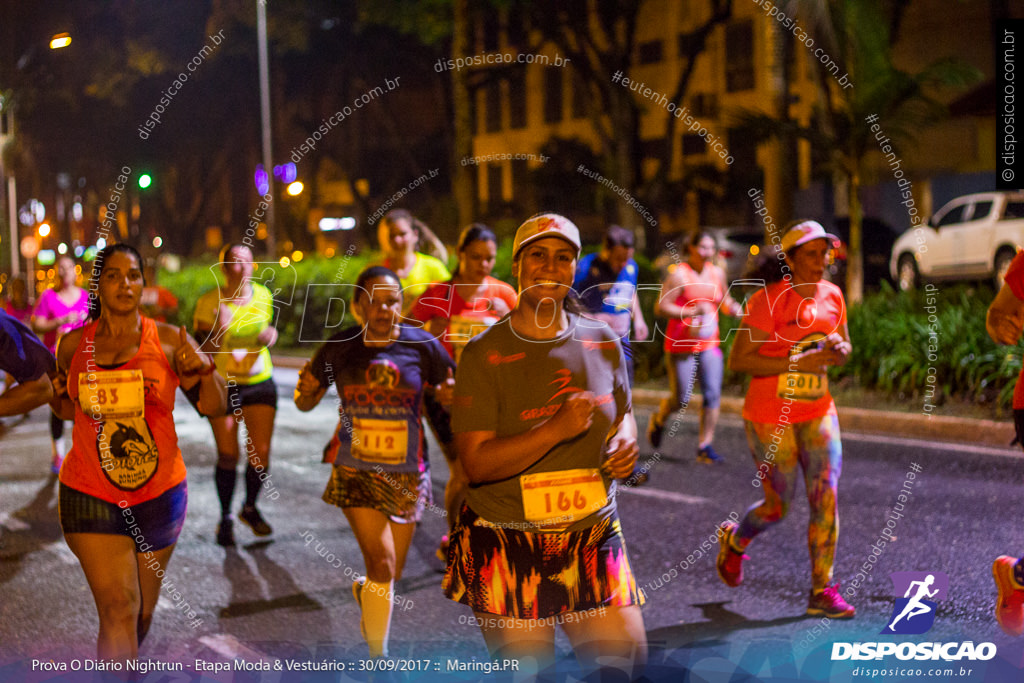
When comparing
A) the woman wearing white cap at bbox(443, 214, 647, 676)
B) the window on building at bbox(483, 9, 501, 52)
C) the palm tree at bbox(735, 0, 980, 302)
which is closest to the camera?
the woman wearing white cap at bbox(443, 214, 647, 676)

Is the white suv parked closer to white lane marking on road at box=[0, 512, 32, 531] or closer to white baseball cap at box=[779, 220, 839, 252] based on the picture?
white baseball cap at box=[779, 220, 839, 252]

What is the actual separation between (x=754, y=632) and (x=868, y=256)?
19.6 meters

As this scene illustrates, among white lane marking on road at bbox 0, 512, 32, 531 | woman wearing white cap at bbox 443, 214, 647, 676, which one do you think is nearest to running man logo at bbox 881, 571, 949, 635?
woman wearing white cap at bbox 443, 214, 647, 676

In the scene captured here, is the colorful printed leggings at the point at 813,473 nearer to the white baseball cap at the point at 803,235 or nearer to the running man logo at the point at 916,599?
the running man logo at the point at 916,599

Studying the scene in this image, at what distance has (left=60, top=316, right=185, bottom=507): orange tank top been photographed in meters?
3.64

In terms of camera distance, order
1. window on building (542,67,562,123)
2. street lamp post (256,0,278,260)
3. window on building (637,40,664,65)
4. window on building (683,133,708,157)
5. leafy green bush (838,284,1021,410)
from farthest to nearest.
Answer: window on building (542,67,562,123), window on building (637,40,664,65), window on building (683,133,708,157), street lamp post (256,0,278,260), leafy green bush (838,284,1021,410)

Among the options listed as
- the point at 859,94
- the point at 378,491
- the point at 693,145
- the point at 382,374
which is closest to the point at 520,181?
the point at 693,145

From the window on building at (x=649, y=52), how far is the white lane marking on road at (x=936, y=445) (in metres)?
28.7

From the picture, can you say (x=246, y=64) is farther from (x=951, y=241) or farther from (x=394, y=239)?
(x=394, y=239)

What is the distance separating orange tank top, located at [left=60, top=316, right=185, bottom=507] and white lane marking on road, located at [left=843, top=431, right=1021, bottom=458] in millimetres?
6387

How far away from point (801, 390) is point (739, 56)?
30.9 m

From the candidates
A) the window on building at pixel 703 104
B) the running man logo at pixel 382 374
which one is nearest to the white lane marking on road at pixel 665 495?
the running man logo at pixel 382 374

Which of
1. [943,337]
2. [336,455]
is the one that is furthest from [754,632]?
[943,337]

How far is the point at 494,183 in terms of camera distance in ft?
131
